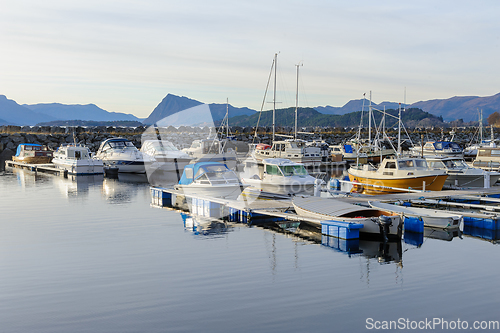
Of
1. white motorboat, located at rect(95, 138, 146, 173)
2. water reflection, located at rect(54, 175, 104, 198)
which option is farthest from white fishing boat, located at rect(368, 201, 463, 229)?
white motorboat, located at rect(95, 138, 146, 173)

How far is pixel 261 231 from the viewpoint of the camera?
20719mm

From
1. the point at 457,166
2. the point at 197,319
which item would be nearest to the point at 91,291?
the point at 197,319

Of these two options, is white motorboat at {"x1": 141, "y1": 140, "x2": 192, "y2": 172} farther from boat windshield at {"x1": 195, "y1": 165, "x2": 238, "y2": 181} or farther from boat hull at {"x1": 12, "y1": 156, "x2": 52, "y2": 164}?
boat windshield at {"x1": 195, "y1": 165, "x2": 238, "y2": 181}

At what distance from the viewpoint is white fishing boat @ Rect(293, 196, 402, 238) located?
59.8 ft

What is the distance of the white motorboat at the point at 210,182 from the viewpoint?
25062mm

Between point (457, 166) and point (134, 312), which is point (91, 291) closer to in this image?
point (134, 312)

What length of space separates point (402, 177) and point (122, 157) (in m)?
26.6

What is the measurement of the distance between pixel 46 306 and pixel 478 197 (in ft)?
71.1

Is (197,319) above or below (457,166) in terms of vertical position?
below

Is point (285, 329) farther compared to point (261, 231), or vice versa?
point (261, 231)

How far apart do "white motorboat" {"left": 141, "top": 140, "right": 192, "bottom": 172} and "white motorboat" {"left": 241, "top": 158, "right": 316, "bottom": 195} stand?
65.1 feet

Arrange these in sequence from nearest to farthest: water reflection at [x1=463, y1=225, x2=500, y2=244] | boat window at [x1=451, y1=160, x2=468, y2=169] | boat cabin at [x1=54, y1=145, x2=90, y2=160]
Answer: water reflection at [x1=463, y1=225, x2=500, y2=244] < boat window at [x1=451, y1=160, x2=468, y2=169] < boat cabin at [x1=54, y1=145, x2=90, y2=160]

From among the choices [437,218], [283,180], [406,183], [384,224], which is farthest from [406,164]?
[384,224]

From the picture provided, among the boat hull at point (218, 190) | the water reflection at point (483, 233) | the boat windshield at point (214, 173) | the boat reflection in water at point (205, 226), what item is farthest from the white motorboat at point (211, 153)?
the water reflection at point (483, 233)
